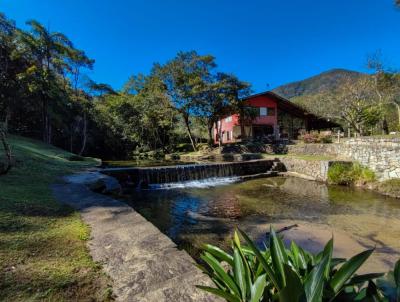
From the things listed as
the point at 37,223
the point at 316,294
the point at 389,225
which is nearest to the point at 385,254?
the point at 389,225

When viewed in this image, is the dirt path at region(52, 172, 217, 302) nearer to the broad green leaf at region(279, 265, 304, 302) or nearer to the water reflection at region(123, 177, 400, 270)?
the broad green leaf at region(279, 265, 304, 302)

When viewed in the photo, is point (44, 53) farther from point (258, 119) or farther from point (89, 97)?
point (258, 119)

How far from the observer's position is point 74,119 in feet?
91.2

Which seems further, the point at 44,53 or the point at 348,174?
the point at 44,53

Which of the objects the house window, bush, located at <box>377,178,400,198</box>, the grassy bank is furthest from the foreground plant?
the house window

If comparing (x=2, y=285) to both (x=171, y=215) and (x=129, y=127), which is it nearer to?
(x=171, y=215)

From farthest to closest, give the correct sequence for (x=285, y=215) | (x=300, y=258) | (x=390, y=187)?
(x=390, y=187) < (x=285, y=215) < (x=300, y=258)

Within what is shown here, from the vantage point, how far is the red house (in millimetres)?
27594

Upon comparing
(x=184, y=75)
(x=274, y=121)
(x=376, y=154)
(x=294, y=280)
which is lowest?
(x=376, y=154)

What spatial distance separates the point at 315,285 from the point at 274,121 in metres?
28.6

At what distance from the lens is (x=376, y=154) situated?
A: 10.9 m

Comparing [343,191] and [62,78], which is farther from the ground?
[62,78]

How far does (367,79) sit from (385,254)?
2079cm

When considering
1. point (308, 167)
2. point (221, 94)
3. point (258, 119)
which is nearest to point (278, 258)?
point (308, 167)
